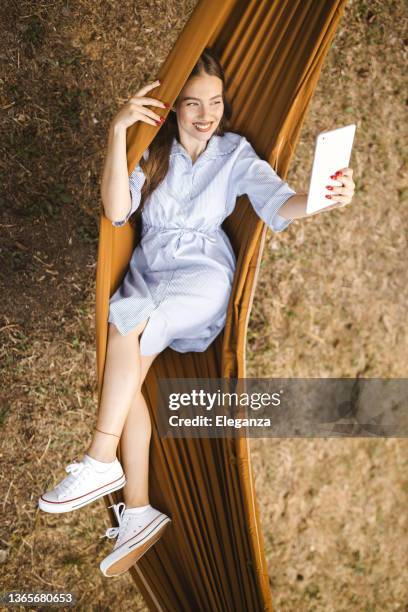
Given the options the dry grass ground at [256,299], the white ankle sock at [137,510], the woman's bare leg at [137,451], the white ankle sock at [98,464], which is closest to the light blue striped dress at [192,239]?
Result: the woman's bare leg at [137,451]

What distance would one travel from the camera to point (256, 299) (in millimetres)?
2547

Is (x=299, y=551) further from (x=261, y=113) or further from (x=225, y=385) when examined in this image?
(x=261, y=113)

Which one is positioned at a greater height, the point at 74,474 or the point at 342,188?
the point at 342,188

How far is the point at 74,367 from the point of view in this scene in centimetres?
235

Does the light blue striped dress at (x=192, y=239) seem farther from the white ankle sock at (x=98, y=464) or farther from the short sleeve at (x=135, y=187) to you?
the white ankle sock at (x=98, y=464)

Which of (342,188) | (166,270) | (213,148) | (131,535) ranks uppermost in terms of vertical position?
(213,148)

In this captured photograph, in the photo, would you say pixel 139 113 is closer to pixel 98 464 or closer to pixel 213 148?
pixel 213 148

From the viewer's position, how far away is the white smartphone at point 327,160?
1.33 m

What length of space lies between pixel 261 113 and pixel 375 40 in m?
1.13

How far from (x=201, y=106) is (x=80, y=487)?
0.99 m

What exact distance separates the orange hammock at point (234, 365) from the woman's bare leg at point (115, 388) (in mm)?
37

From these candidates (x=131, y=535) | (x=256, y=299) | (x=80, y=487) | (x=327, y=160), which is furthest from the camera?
(x=256, y=299)

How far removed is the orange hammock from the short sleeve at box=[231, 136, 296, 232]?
0.03 m

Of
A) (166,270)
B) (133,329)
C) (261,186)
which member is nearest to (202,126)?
(261,186)
